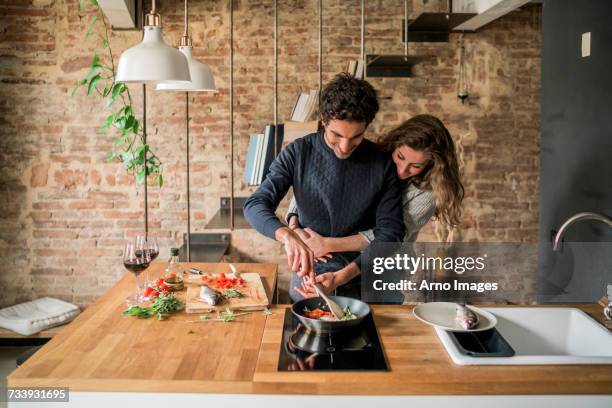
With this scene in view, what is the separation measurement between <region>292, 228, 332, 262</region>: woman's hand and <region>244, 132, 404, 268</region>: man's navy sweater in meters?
0.09

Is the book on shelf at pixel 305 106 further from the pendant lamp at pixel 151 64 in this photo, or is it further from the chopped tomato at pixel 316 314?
the chopped tomato at pixel 316 314

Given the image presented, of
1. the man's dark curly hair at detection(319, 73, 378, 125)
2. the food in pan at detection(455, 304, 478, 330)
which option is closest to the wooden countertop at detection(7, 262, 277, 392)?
the food in pan at detection(455, 304, 478, 330)

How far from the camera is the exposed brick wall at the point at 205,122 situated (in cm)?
446

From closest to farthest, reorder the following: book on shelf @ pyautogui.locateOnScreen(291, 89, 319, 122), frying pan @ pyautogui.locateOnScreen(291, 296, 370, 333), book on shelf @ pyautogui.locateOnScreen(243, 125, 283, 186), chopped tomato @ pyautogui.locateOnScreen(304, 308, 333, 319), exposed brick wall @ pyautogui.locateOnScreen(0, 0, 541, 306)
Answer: frying pan @ pyautogui.locateOnScreen(291, 296, 370, 333)
chopped tomato @ pyautogui.locateOnScreen(304, 308, 333, 319)
book on shelf @ pyautogui.locateOnScreen(243, 125, 283, 186)
book on shelf @ pyautogui.locateOnScreen(291, 89, 319, 122)
exposed brick wall @ pyautogui.locateOnScreen(0, 0, 541, 306)

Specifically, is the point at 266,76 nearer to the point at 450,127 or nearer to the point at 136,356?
the point at 450,127

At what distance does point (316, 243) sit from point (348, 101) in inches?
23.6

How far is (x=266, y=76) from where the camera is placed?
4523mm

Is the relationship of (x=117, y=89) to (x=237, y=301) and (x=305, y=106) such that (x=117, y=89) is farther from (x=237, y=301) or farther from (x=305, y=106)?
(x=237, y=301)

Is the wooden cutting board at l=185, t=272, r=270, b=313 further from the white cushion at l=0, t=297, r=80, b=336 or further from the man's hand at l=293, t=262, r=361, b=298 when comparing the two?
the white cushion at l=0, t=297, r=80, b=336

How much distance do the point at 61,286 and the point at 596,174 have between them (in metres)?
3.95

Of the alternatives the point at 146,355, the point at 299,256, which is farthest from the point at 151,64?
the point at 146,355

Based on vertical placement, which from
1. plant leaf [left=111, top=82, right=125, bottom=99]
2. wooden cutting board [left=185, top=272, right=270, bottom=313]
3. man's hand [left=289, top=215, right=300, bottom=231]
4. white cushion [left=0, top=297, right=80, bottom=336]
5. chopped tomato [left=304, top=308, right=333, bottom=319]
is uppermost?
plant leaf [left=111, top=82, right=125, bottom=99]

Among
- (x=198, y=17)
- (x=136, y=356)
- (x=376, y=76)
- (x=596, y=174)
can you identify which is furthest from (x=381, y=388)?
(x=198, y=17)

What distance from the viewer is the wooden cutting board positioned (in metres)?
2.17
